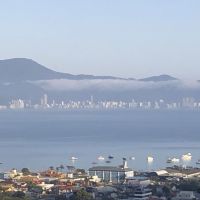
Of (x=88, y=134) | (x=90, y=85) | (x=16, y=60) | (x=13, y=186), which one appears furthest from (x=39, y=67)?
(x=13, y=186)

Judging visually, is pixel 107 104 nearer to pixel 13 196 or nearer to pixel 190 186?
pixel 190 186

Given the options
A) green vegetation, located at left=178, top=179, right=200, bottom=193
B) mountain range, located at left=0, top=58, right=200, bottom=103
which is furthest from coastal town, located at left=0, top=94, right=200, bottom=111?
green vegetation, located at left=178, top=179, right=200, bottom=193

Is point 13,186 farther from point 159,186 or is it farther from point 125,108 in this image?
point 125,108

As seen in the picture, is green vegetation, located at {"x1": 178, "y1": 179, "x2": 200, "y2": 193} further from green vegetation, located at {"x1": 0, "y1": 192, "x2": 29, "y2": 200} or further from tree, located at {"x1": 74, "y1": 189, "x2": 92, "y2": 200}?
green vegetation, located at {"x1": 0, "y1": 192, "x2": 29, "y2": 200}

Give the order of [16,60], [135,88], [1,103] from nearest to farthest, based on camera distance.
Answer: [1,103] < [135,88] < [16,60]

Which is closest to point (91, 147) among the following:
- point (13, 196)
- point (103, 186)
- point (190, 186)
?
point (103, 186)

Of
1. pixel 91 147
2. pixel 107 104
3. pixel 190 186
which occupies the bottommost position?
pixel 91 147
